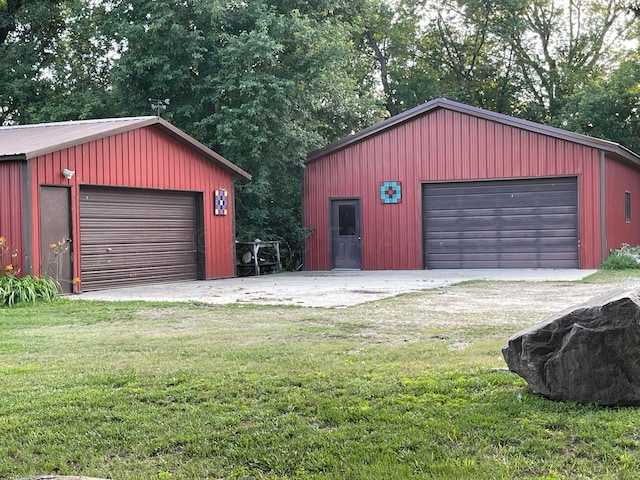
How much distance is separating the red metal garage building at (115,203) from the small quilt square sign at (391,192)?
13.7ft

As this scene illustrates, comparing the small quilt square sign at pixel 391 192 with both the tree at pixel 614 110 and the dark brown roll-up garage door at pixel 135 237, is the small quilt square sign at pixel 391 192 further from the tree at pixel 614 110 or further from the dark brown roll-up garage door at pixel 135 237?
the tree at pixel 614 110

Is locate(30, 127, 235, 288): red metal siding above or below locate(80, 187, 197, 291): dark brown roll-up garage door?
above

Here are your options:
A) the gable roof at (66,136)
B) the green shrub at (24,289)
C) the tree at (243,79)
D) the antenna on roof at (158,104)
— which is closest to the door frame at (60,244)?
the green shrub at (24,289)

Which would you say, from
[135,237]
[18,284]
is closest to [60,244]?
[18,284]

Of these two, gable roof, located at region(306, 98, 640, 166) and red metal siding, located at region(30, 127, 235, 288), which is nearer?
red metal siding, located at region(30, 127, 235, 288)

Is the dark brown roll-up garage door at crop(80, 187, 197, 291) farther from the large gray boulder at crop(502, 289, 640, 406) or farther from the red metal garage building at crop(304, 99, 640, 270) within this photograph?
the large gray boulder at crop(502, 289, 640, 406)

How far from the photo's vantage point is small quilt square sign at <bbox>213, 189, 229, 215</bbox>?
17.6 meters

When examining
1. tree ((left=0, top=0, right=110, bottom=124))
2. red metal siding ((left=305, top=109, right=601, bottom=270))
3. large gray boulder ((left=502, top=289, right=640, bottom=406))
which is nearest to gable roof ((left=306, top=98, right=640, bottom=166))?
red metal siding ((left=305, top=109, right=601, bottom=270))

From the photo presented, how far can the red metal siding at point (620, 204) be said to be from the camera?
62.5 feet

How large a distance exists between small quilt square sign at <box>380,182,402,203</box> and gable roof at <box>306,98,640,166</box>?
1.47 meters

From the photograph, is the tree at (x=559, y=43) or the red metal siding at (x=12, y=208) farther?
the tree at (x=559, y=43)

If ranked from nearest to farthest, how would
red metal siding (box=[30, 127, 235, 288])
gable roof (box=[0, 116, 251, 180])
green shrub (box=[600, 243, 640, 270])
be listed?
1. gable roof (box=[0, 116, 251, 180])
2. red metal siding (box=[30, 127, 235, 288])
3. green shrub (box=[600, 243, 640, 270])

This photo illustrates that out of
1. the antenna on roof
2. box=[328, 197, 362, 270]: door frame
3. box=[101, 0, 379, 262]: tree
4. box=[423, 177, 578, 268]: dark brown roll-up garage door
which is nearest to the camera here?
box=[423, 177, 578, 268]: dark brown roll-up garage door

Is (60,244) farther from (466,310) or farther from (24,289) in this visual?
(466,310)
